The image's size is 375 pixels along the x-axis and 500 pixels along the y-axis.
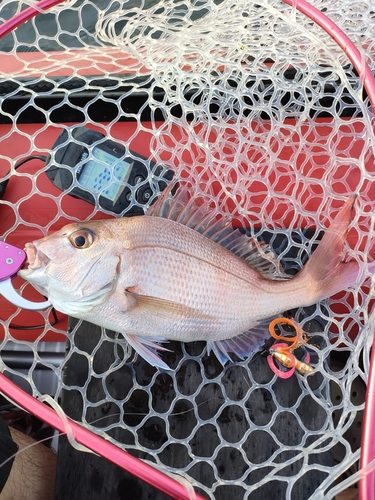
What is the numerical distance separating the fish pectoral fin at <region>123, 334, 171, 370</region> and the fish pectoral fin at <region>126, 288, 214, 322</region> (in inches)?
5.3

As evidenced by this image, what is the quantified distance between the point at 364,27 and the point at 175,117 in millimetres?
997

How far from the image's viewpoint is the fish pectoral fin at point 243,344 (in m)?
1.59

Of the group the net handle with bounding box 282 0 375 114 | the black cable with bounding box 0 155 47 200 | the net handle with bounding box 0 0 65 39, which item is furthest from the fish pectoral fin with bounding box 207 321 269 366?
the net handle with bounding box 0 0 65 39

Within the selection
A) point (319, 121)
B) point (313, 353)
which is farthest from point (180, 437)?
point (319, 121)

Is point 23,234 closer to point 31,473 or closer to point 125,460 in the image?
point 31,473

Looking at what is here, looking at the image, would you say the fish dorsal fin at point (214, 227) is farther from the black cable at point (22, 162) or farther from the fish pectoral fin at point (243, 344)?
the black cable at point (22, 162)

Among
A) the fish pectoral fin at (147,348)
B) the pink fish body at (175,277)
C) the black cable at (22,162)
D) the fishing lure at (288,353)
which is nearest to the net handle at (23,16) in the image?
the black cable at (22,162)

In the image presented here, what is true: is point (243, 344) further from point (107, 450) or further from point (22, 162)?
point (22, 162)

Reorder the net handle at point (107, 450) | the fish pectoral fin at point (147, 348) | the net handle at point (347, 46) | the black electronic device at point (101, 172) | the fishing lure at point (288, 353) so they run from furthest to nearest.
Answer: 1. the black electronic device at point (101, 172)
2. the fishing lure at point (288, 353)
3. the fish pectoral fin at point (147, 348)
4. the net handle at point (347, 46)
5. the net handle at point (107, 450)

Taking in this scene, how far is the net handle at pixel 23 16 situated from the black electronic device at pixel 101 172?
42cm

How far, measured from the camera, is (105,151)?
1774 millimetres

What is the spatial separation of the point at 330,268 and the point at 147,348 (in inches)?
29.5

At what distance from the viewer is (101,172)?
69.5 inches

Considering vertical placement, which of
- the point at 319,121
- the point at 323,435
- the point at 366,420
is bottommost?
the point at 323,435
